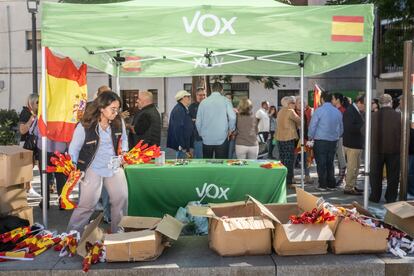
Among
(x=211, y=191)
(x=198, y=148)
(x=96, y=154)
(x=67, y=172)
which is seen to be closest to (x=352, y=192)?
(x=198, y=148)

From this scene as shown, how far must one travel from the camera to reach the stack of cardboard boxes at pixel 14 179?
4.82m

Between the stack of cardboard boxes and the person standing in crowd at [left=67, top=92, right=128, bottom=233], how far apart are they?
0.69 meters

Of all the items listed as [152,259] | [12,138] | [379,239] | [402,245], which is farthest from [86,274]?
[12,138]

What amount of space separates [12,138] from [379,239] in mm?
10504

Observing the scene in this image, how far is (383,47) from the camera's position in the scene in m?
16.5

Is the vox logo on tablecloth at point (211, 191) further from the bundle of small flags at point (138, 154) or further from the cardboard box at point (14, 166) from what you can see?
the cardboard box at point (14, 166)

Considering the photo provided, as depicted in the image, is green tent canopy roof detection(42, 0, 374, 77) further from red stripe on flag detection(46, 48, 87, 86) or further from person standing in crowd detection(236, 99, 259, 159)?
person standing in crowd detection(236, 99, 259, 159)

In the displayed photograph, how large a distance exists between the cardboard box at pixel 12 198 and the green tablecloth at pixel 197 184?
4.01ft

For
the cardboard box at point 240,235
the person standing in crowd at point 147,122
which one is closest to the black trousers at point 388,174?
the person standing in crowd at point 147,122

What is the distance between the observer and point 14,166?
495 cm

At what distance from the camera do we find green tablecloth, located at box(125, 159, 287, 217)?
5.71 meters

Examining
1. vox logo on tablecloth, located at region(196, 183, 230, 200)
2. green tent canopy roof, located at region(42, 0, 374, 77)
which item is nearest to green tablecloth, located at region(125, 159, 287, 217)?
vox logo on tablecloth, located at region(196, 183, 230, 200)

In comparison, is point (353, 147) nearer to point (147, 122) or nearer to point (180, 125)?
point (180, 125)

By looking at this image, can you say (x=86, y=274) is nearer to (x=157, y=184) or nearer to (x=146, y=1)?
(x=157, y=184)
